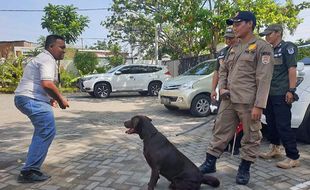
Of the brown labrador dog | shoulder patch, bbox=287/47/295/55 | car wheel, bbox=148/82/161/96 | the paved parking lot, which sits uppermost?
shoulder patch, bbox=287/47/295/55

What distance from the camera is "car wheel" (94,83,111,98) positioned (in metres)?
14.6

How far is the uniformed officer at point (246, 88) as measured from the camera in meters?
3.55

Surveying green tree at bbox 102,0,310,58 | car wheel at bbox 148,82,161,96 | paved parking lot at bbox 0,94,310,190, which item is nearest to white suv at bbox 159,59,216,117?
paved parking lot at bbox 0,94,310,190

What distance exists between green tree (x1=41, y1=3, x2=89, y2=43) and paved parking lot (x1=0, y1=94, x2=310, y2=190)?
1226 centimetres

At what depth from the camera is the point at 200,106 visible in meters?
8.86

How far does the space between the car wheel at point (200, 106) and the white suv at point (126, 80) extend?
6584 mm

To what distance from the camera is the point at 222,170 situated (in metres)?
4.37

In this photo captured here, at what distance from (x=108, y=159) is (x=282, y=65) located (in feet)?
9.18

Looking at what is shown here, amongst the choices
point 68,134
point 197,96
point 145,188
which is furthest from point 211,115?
point 145,188

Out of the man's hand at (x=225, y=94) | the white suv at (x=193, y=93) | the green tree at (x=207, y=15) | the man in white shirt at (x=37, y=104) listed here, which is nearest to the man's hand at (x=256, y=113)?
the man's hand at (x=225, y=94)

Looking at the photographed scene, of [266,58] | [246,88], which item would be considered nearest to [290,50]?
[266,58]

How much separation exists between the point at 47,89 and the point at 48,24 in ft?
56.3

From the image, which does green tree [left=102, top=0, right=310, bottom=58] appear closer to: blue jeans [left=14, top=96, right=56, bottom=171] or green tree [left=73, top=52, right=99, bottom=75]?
green tree [left=73, top=52, right=99, bottom=75]

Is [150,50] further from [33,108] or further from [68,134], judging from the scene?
[33,108]
